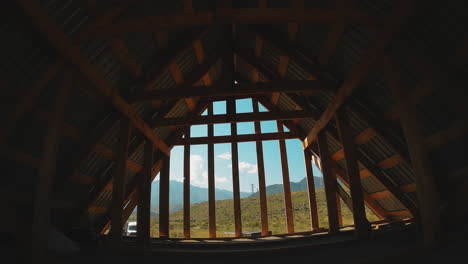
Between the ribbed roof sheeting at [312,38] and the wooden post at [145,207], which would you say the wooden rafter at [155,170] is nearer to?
the wooden post at [145,207]

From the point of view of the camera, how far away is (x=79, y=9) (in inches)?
174

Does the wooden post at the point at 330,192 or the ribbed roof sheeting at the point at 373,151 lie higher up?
the ribbed roof sheeting at the point at 373,151

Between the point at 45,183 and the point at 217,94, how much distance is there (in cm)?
431

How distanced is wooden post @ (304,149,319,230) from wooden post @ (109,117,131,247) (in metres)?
6.78

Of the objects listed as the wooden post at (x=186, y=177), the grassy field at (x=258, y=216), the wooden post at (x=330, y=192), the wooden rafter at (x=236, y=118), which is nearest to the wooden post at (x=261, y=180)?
the wooden rafter at (x=236, y=118)

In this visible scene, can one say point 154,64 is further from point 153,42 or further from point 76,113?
point 76,113

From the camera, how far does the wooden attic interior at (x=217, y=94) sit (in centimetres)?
386

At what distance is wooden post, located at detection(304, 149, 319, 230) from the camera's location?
962 centimetres

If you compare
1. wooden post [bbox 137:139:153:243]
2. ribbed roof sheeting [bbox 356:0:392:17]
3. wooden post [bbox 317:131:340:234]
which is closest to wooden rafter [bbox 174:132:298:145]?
wooden post [bbox 317:131:340:234]

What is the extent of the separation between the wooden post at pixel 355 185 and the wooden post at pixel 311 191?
4062 millimetres

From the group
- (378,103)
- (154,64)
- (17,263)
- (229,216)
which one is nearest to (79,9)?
(154,64)

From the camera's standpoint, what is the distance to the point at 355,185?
19.2 feet

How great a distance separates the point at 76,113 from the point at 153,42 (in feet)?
8.30

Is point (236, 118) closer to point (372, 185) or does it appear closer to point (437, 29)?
point (372, 185)
